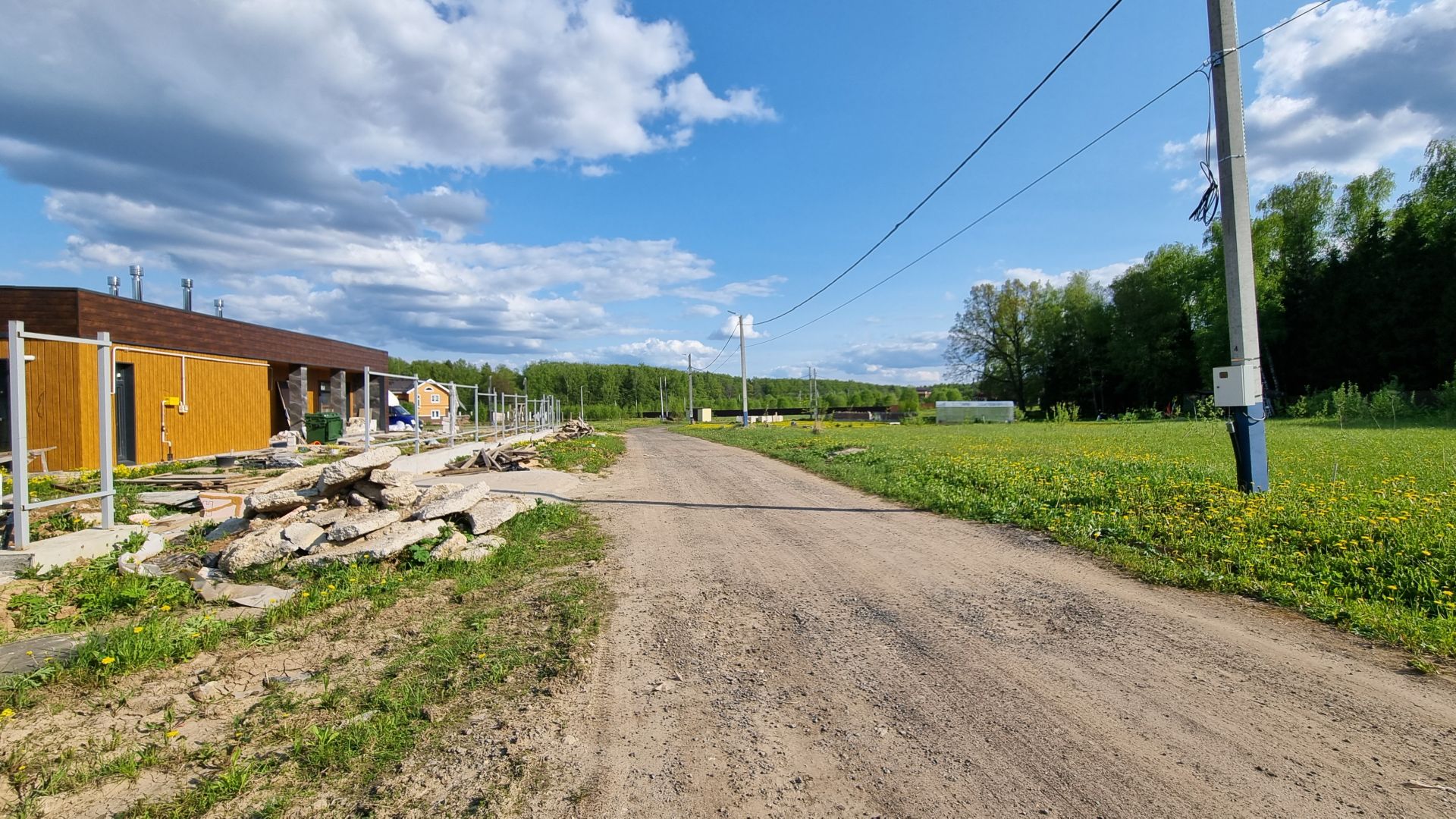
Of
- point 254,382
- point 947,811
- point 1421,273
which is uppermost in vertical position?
point 1421,273

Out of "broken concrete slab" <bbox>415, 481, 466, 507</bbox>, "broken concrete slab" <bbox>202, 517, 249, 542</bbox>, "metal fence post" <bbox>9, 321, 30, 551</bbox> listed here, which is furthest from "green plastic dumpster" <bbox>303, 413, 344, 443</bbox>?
"metal fence post" <bbox>9, 321, 30, 551</bbox>

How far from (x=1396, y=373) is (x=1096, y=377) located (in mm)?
22766

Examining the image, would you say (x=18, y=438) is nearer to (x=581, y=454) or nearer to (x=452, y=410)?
(x=452, y=410)

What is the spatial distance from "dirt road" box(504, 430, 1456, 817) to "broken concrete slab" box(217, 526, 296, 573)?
3526mm

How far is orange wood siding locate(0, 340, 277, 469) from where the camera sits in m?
14.6

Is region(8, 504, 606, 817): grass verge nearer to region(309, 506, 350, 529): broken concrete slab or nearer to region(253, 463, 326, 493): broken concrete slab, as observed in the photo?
region(309, 506, 350, 529): broken concrete slab

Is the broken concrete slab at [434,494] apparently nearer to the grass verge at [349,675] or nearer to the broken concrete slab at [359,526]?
the broken concrete slab at [359,526]

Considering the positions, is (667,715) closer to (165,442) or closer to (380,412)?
(165,442)

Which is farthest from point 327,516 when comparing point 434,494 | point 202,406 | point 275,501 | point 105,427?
point 202,406

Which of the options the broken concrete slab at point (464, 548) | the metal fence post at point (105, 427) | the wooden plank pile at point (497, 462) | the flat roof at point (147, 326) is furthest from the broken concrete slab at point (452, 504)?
the flat roof at point (147, 326)

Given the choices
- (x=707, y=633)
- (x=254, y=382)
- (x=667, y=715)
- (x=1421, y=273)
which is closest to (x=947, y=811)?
(x=667, y=715)

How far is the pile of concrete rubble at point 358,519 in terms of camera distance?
639 cm

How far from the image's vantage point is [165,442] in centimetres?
1670

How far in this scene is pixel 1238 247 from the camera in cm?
800
